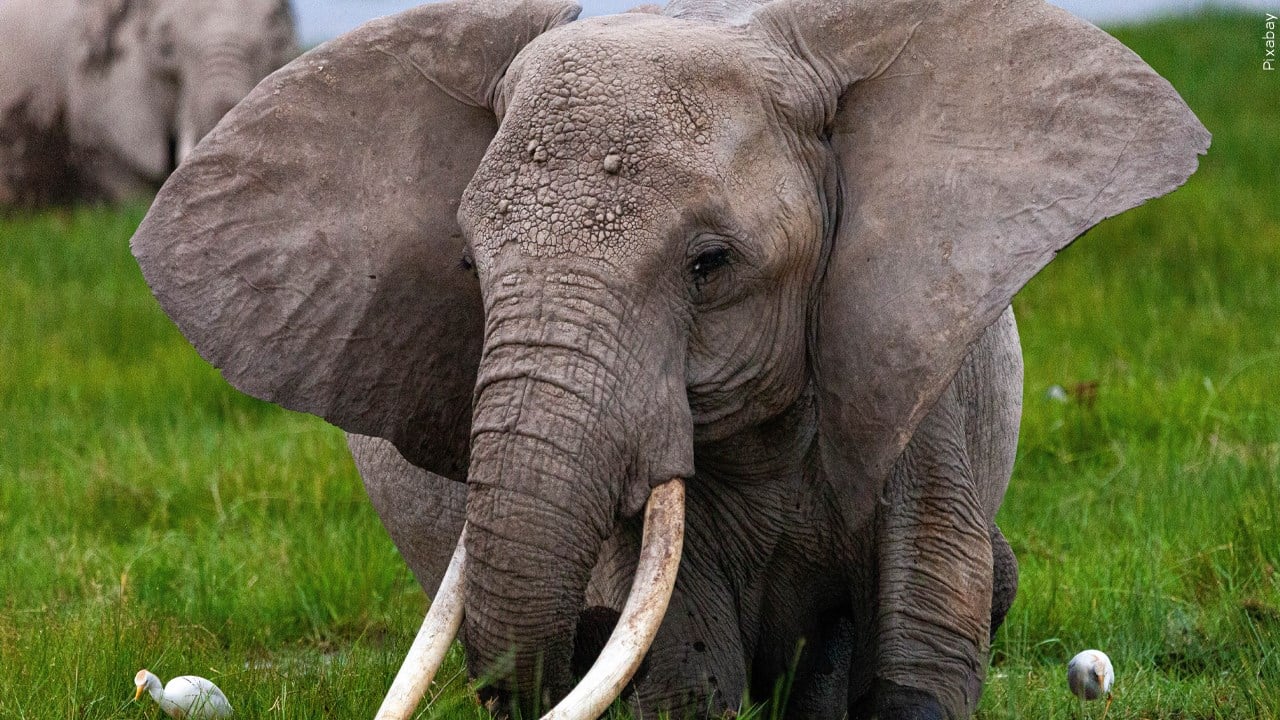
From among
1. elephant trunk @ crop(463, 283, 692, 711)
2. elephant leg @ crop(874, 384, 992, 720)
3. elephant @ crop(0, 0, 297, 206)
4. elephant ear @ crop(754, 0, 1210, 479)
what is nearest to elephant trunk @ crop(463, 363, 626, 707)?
elephant trunk @ crop(463, 283, 692, 711)

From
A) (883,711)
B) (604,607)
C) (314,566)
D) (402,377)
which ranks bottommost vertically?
(314,566)

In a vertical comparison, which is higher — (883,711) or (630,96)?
(630,96)

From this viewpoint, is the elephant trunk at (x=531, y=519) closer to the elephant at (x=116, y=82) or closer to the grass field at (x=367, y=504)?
the grass field at (x=367, y=504)

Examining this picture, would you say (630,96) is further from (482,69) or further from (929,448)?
(929,448)

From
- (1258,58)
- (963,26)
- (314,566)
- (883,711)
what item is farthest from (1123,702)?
(1258,58)

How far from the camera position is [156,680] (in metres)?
4.14

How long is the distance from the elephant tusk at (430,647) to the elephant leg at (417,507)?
3.96 ft

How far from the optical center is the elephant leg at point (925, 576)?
4.04 m

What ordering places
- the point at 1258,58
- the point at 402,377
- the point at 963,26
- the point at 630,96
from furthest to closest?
the point at 1258,58 < the point at 402,377 < the point at 963,26 < the point at 630,96

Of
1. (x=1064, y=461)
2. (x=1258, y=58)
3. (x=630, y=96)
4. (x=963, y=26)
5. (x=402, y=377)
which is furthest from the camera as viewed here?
(x=1258, y=58)

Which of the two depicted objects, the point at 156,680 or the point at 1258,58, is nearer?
the point at 156,680

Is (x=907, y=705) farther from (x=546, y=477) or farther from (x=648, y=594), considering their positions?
(x=546, y=477)

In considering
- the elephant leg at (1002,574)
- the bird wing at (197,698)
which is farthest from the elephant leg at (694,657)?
the bird wing at (197,698)

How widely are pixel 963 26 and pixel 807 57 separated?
12.4 inches
